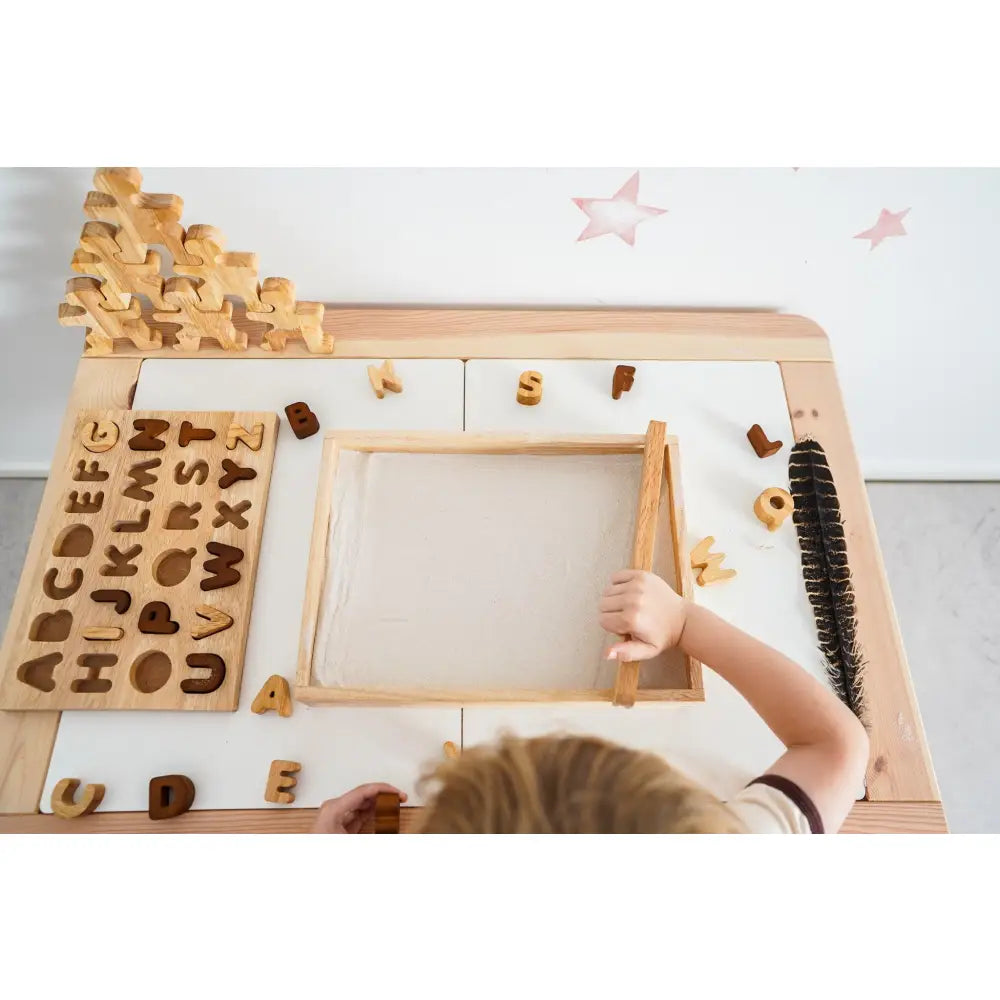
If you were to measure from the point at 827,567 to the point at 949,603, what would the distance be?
748 millimetres

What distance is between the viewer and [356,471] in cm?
81

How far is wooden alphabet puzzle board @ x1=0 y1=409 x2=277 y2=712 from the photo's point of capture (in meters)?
0.71

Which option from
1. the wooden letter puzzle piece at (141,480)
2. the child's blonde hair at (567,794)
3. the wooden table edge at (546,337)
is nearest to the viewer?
the child's blonde hair at (567,794)

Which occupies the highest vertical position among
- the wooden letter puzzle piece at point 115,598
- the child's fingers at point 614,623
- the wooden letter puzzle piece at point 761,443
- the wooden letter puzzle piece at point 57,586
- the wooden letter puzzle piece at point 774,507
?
the wooden letter puzzle piece at point 761,443

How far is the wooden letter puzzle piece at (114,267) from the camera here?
0.74 meters

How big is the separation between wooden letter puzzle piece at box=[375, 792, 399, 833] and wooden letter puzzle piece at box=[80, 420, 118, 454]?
0.51 m

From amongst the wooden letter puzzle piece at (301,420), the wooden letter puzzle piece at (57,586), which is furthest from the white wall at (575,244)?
the wooden letter puzzle piece at (57,586)

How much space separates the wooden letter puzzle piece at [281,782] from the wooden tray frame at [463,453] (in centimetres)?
6

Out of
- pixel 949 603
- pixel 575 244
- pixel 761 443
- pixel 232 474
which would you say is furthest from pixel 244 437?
pixel 949 603

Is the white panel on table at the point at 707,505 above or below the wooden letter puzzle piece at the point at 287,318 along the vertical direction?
below

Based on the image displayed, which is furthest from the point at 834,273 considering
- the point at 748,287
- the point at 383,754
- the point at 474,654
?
the point at 383,754

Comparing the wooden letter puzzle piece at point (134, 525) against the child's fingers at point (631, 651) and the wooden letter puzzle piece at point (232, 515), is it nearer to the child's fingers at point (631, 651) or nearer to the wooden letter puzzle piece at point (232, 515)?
the wooden letter puzzle piece at point (232, 515)
